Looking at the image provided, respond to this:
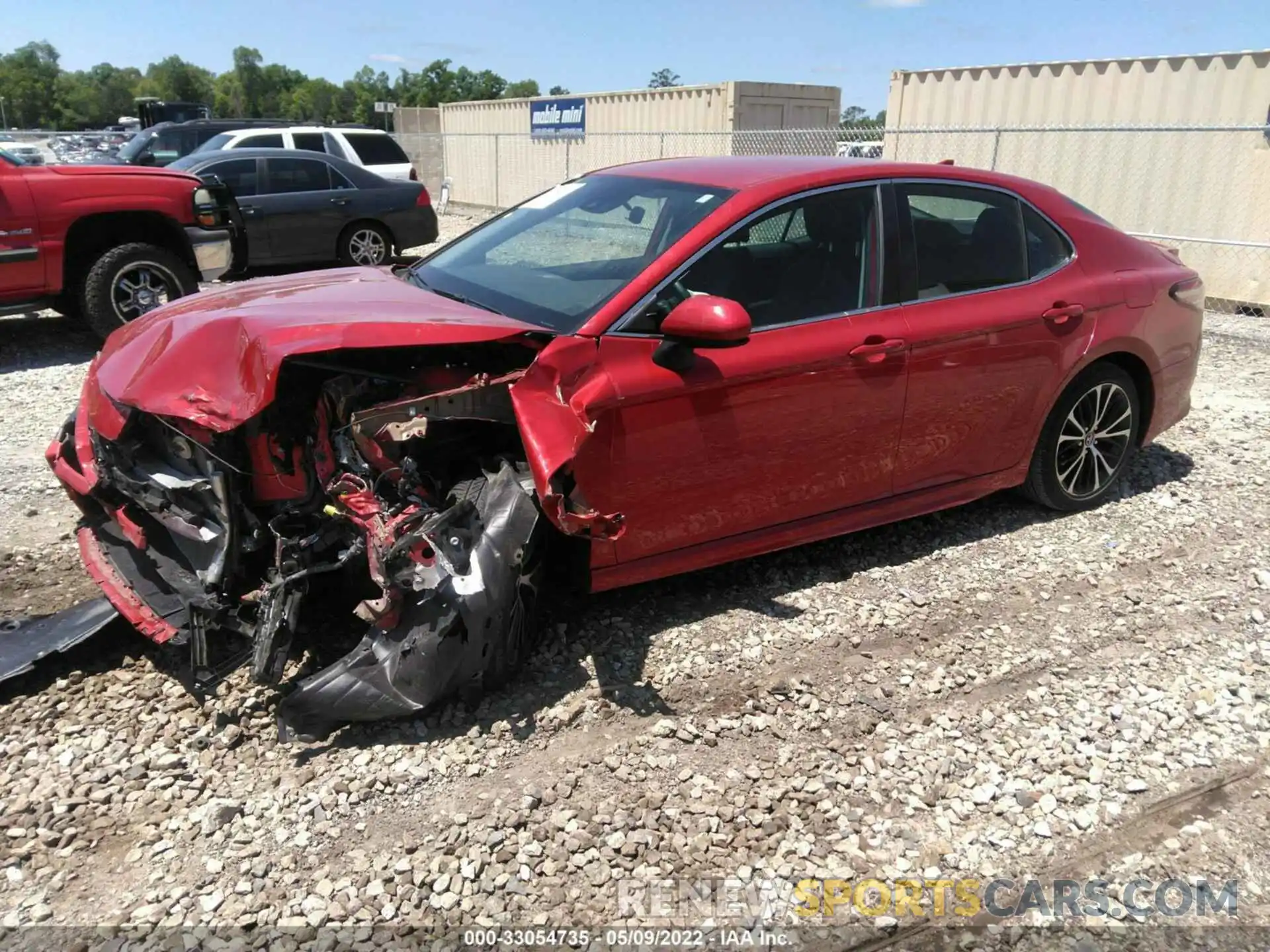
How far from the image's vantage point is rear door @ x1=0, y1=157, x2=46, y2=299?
→ 7121 mm

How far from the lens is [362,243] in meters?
12.0

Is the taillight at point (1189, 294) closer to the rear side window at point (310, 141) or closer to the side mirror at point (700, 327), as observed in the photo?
the side mirror at point (700, 327)

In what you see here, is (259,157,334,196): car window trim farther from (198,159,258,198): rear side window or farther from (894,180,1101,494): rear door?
(894,180,1101,494): rear door

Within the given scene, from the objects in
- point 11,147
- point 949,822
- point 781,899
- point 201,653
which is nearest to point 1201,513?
point 949,822

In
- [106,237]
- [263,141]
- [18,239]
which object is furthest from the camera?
[263,141]

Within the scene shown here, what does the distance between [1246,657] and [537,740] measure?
2756 millimetres

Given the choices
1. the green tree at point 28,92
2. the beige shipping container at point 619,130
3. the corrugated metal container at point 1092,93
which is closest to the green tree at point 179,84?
the green tree at point 28,92

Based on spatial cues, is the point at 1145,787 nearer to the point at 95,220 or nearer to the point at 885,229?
the point at 885,229

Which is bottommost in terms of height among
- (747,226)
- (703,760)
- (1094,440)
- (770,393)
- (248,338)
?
(703,760)

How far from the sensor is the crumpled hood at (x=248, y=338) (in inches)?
116

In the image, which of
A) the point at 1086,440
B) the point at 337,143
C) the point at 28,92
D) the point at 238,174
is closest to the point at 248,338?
the point at 1086,440

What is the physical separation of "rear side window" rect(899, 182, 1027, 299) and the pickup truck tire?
6.09m

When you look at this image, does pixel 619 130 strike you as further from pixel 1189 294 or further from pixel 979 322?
→ pixel 979 322

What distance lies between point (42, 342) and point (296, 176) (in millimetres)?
4114
